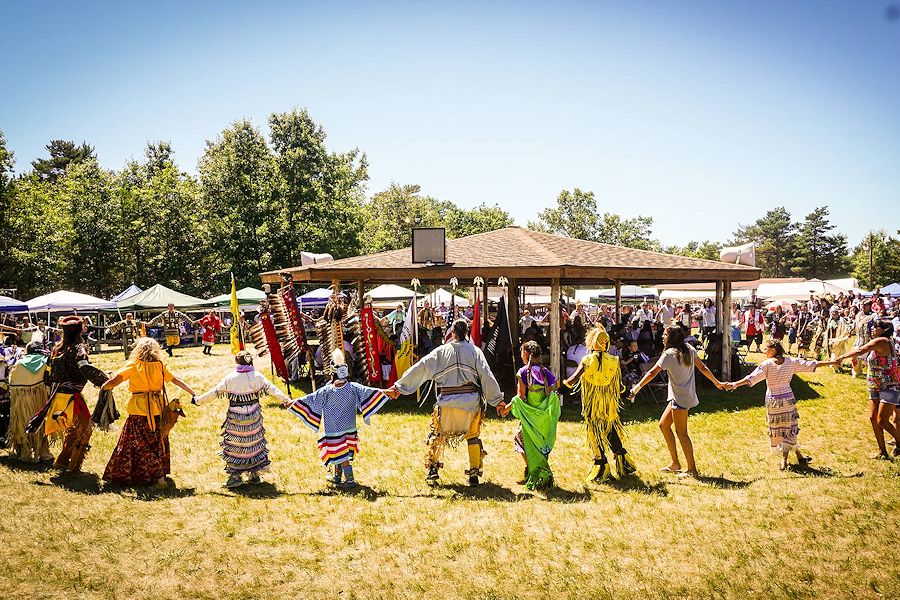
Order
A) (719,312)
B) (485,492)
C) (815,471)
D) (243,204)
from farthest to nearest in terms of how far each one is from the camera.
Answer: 1. (243,204)
2. (719,312)
3. (815,471)
4. (485,492)

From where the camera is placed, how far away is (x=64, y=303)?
23969 millimetres

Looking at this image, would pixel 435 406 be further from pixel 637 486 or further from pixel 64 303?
pixel 64 303

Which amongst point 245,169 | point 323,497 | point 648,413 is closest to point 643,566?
point 323,497

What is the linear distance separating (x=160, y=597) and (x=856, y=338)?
50.9ft

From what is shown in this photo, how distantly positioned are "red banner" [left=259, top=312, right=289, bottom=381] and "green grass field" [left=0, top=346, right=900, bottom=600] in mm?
4963

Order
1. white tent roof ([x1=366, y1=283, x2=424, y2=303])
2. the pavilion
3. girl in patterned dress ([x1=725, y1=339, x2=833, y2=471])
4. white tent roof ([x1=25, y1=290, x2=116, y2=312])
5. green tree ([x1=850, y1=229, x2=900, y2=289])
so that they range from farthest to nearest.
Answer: green tree ([x1=850, y1=229, x2=900, y2=289])
white tent roof ([x1=366, y1=283, x2=424, y2=303])
white tent roof ([x1=25, y1=290, x2=116, y2=312])
the pavilion
girl in patterned dress ([x1=725, y1=339, x2=833, y2=471])

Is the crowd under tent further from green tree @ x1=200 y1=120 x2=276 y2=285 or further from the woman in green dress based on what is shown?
the woman in green dress

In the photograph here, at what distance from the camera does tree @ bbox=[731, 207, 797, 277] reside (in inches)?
3720

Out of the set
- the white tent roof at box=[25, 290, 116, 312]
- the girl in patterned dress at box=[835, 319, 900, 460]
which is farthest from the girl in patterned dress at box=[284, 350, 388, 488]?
the white tent roof at box=[25, 290, 116, 312]

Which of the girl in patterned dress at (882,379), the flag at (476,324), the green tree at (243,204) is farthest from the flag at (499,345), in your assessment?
the green tree at (243,204)

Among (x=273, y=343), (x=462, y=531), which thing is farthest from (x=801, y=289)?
(x=462, y=531)

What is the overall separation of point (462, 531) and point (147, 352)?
4095 mm

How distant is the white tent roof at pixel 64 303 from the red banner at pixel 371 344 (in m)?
16.5

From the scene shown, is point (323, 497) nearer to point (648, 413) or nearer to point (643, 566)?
point (643, 566)
